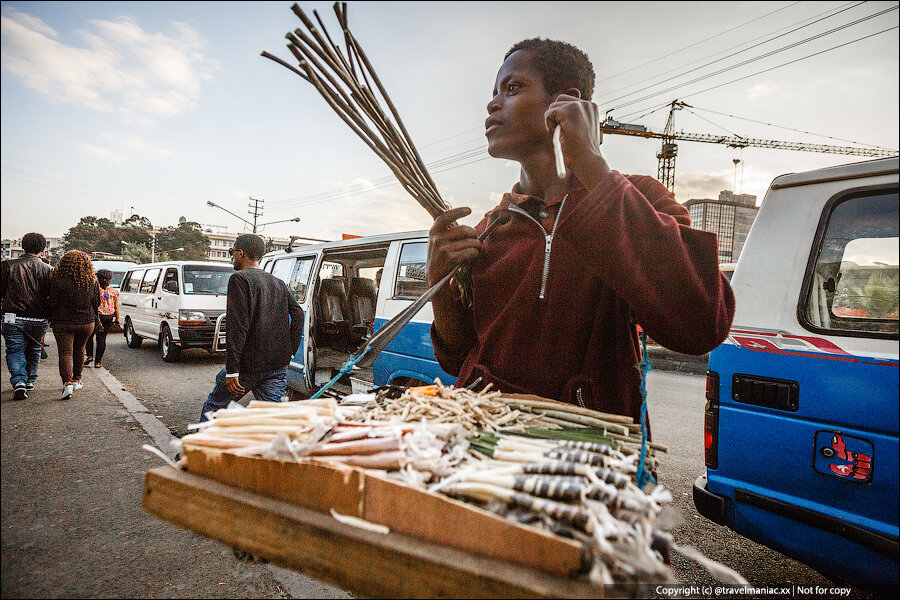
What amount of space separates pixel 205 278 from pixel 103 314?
7.26 ft

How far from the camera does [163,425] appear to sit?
5.50m

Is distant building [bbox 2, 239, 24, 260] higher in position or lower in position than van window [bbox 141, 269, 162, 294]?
lower

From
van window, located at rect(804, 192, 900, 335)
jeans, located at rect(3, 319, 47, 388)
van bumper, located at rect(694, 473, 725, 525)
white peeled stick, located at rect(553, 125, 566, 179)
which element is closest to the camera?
white peeled stick, located at rect(553, 125, 566, 179)

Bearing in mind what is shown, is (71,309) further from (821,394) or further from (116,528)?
(821,394)

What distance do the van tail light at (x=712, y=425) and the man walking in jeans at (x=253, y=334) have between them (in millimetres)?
3577

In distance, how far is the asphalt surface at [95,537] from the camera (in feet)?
3.98

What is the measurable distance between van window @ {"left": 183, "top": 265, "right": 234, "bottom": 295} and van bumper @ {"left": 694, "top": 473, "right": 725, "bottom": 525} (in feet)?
33.9

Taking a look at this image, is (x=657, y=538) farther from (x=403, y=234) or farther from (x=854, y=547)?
(x=403, y=234)

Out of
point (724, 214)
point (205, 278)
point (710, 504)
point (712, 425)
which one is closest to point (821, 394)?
point (712, 425)

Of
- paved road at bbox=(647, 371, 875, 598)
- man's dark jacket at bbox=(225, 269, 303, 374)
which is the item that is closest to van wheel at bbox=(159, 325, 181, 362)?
man's dark jacket at bbox=(225, 269, 303, 374)

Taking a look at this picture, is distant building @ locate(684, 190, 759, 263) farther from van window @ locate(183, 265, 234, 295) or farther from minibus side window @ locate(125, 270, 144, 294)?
minibus side window @ locate(125, 270, 144, 294)

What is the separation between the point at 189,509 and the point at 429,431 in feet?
1.82

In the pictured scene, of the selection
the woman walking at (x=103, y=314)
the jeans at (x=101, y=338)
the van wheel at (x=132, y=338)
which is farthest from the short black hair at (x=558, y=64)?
the van wheel at (x=132, y=338)

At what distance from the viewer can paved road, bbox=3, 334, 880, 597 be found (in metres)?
1.27
